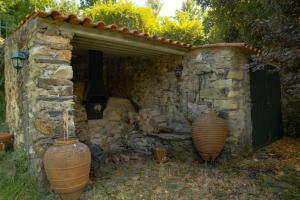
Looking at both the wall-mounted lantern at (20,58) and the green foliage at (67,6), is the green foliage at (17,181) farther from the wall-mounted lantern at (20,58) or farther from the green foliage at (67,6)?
the green foliage at (67,6)

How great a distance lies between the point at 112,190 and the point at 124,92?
3.43 meters

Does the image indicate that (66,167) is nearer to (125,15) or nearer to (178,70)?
(178,70)

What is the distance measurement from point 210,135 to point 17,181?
10.4ft

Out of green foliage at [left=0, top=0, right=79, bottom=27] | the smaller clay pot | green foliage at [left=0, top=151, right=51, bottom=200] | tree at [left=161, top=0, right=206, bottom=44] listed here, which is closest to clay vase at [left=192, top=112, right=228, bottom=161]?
the smaller clay pot

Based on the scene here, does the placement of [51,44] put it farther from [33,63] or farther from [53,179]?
[53,179]

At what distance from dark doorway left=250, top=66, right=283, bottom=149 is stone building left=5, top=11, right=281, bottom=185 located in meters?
0.08

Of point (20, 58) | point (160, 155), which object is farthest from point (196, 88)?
point (20, 58)

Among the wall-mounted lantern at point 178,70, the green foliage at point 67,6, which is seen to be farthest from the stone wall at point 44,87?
the green foliage at point 67,6

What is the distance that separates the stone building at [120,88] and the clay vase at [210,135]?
0.91 feet

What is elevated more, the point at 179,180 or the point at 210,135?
the point at 210,135

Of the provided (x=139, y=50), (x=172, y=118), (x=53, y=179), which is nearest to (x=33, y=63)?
(x=53, y=179)

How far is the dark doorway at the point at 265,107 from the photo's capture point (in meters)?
5.59

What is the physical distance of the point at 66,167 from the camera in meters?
3.04

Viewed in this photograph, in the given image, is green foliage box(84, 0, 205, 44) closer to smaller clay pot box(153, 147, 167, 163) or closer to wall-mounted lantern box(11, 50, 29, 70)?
smaller clay pot box(153, 147, 167, 163)
